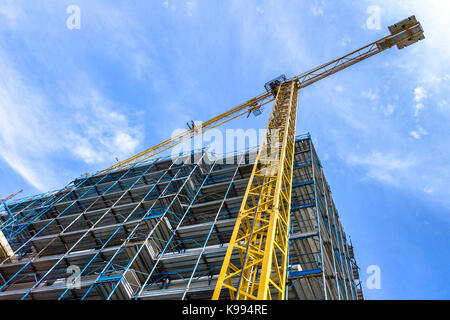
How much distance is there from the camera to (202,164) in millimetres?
23078

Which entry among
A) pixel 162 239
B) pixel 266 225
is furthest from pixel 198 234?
pixel 266 225

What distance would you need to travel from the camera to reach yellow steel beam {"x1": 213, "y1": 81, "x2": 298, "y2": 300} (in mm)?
9664

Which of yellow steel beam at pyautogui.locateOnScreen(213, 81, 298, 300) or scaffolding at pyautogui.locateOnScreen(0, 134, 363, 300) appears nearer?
yellow steel beam at pyautogui.locateOnScreen(213, 81, 298, 300)

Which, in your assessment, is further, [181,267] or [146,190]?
[146,190]

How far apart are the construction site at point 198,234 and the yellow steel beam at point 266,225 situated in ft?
0.18

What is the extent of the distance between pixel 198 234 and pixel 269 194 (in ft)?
14.0

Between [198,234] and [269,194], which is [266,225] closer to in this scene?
[269,194]

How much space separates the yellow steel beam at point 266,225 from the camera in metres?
9.66

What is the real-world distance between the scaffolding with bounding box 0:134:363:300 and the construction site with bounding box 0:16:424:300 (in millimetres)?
59

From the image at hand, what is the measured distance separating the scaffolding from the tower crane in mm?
1081

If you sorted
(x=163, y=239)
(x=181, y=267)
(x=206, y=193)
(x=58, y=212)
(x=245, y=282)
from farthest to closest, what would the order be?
(x=58, y=212) → (x=206, y=193) → (x=163, y=239) → (x=181, y=267) → (x=245, y=282)
